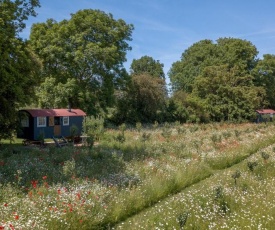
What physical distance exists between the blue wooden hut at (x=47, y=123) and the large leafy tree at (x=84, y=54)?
239 inches

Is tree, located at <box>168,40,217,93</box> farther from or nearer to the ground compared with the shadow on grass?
farther from the ground

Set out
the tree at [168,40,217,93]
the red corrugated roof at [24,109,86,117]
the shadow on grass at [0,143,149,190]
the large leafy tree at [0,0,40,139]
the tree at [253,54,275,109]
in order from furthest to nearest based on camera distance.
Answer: the tree at [168,40,217,93] → the tree at [253,54,275,109] → the red corrugated roof at [24,109,86,117] → the large leafy tree at [0,0,40,139] → the shadow on grass at [0,143,149,190]

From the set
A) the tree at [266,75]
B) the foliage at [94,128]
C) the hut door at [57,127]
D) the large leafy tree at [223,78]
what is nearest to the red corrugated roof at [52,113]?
the hut door at [57,127]

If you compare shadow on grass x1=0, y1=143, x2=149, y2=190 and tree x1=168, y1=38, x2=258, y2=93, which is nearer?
shadow on grass x1=0, y1=143, x2=149, y2=190

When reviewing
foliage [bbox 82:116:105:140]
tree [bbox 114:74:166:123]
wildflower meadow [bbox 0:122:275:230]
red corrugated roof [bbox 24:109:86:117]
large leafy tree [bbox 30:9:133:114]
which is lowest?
wildflower meadow [bbox 0:122:275:230]

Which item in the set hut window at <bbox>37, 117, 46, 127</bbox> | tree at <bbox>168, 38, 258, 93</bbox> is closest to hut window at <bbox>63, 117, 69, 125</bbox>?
hut window at <bbox>37, 117, 46, 127</bbox>

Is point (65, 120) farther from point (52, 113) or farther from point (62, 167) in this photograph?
point (62, 167)

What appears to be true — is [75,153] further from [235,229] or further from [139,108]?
[139,108]

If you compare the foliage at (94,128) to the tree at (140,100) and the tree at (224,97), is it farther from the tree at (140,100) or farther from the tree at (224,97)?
the tree at (224,97)

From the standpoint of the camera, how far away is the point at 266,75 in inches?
2406

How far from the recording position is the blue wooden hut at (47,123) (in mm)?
24094

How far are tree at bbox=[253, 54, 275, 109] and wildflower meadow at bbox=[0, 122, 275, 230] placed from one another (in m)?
45.1

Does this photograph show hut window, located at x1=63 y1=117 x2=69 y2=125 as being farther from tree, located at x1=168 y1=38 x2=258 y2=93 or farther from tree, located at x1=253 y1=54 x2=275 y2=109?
tree, located at x1=253 y1=54 x2=275 y2=109

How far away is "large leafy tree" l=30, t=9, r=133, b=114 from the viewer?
112 feet
